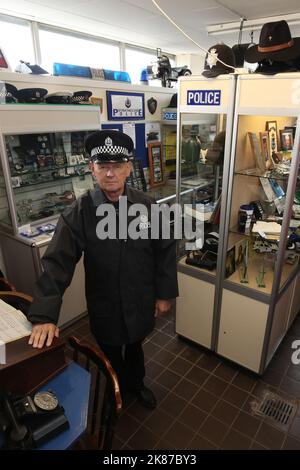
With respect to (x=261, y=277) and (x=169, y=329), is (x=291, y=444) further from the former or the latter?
(x=169, y=329)

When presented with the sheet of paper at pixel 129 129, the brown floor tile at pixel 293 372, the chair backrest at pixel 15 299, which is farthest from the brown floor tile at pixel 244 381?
the sheet of paper at pixel 129 129

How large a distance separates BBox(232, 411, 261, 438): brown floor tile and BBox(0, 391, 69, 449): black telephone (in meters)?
1.33

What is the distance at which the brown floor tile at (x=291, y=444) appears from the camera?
5.87 ft

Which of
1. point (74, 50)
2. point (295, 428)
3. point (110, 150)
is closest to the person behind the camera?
point (110, 150)

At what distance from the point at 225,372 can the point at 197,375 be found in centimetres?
22

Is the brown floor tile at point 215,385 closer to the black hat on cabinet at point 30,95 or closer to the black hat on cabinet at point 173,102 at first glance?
the black hat on cabinet at point 30,95

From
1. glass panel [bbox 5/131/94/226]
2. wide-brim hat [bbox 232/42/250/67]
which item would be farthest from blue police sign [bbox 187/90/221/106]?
glass panel [bbox 5/131/94/226]

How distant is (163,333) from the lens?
9.00 ft

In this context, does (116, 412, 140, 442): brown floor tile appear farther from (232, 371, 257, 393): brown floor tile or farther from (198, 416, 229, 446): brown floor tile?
(232, 371, 257, 393): brown floor tile

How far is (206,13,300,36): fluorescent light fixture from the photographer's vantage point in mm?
2804

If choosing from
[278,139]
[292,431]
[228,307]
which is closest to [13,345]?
[228,307]

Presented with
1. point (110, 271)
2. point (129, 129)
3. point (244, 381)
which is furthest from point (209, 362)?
point (129, 129)

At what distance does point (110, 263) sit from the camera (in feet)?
5.22

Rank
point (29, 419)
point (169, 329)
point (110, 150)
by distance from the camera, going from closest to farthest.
Answer: 1. point (29, 419)
2. point (110, 150)
3. point (169, 329)
